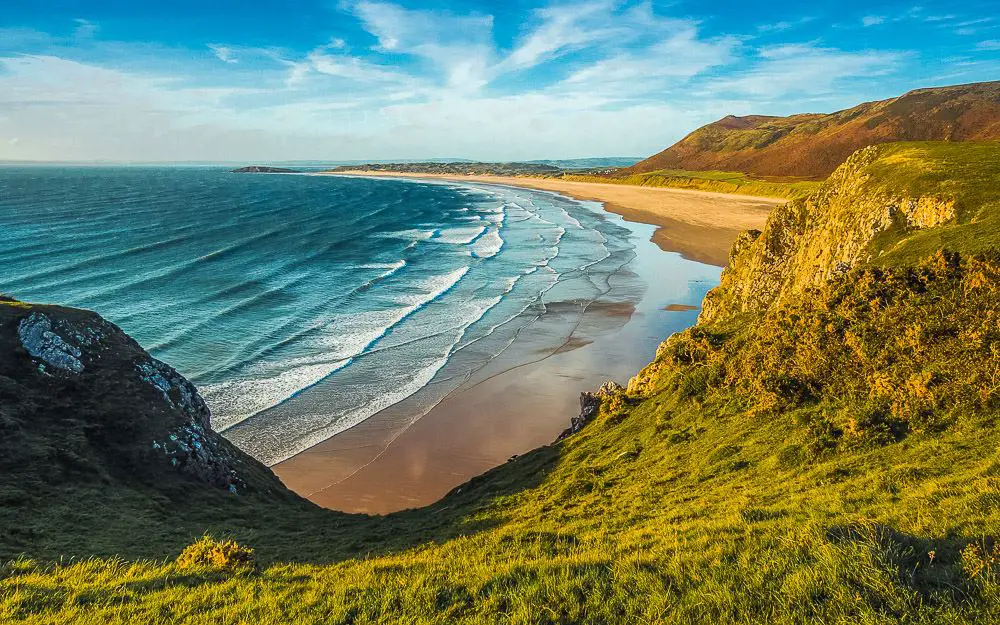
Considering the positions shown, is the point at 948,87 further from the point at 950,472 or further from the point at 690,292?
the point at 950,472

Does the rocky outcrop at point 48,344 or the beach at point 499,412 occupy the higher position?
the rocky outcrop at point 48,344

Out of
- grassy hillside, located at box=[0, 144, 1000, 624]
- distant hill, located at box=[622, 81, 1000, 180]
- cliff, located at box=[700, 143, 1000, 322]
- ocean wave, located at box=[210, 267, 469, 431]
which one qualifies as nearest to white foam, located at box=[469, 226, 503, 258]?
ocean wave, located at box=[210, 267, 469, 431]

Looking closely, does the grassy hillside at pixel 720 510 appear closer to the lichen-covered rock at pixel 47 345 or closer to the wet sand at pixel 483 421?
the wet sand at pixel 483 421

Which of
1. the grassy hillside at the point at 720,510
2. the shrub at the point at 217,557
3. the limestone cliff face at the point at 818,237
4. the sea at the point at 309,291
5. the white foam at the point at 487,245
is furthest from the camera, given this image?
the white foam at the point at 487,245

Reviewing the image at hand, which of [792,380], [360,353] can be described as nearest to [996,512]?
[792,380]

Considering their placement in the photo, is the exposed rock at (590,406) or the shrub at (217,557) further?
the exposed rock at (590,406)

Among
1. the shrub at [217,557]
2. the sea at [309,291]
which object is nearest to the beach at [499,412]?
the sea at [309,291]

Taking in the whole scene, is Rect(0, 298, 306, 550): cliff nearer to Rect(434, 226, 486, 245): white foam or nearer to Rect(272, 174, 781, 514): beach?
Rect(272, 174, 781, 514): beach

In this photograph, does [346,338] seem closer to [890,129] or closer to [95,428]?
[95,428]
